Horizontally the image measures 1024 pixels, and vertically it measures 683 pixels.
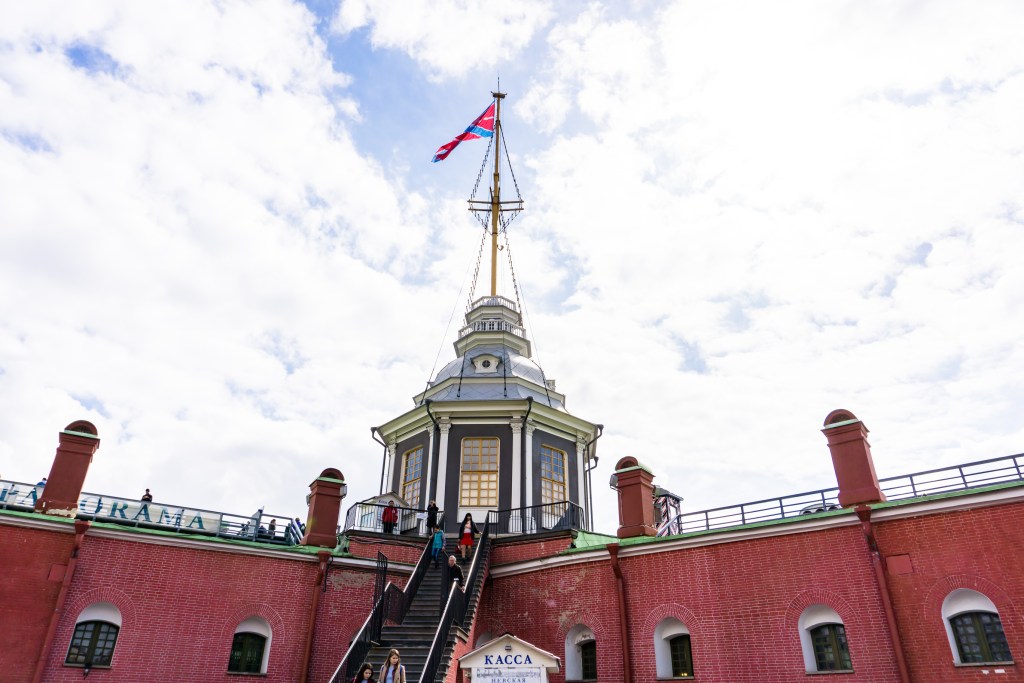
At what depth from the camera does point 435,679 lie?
13.6m

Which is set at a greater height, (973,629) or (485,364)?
(485,364)

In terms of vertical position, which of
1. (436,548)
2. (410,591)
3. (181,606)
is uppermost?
(436,548)

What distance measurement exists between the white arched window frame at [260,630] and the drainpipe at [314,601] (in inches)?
33.0

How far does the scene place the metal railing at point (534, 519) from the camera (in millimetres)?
21219

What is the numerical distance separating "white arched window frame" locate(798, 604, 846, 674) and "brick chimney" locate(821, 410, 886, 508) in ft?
7.01

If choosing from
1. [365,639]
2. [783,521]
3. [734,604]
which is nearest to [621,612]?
[734,604]

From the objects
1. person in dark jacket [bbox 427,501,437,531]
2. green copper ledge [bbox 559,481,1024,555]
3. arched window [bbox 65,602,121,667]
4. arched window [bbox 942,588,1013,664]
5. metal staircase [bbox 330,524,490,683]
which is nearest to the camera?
arched window [bbox 942,588,1013,664]

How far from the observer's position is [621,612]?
1591 centimetres

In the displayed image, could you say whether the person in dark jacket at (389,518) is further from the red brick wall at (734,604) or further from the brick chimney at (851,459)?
the brick chimney at (851,459)

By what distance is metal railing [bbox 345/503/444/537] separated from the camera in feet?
66.8

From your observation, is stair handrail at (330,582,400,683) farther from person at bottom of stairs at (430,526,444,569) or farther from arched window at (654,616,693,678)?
arched window at (654,616,693,678)

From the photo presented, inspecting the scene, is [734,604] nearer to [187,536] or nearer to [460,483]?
[460,483]

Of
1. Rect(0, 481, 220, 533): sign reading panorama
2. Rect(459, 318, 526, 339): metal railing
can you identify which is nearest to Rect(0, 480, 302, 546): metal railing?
Rect(0, 481, 220, 533): sign reading panorama

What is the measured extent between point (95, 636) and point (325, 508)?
18.3ft
